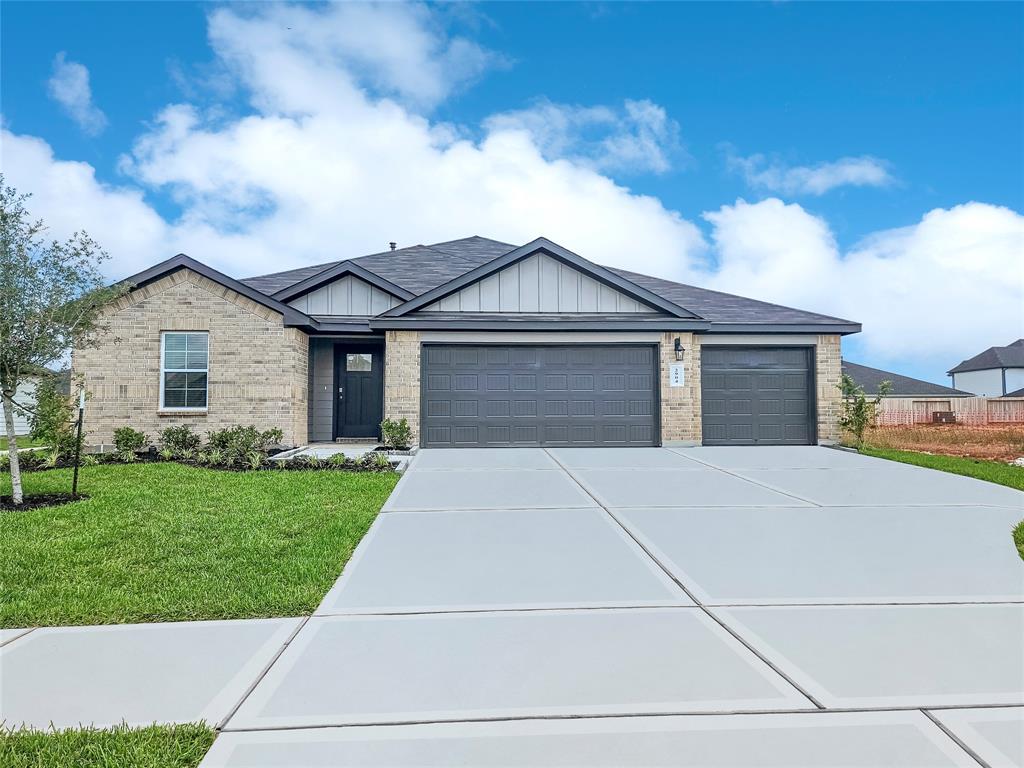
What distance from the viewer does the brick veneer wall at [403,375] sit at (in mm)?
12531

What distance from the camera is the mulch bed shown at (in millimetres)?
6414

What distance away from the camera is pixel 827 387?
13.3m

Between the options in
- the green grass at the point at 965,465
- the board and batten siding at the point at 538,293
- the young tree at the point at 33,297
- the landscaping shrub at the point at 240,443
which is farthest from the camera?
the board and batten siding at the point at 538,293

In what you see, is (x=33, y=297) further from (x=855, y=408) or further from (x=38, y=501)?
(x=855, y=408)

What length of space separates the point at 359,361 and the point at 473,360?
318cm

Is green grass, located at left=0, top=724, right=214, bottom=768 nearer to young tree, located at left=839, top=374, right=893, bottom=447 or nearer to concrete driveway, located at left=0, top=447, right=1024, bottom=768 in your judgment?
concrete driveway, located at left=0, top=447, right=1024, bottom=768

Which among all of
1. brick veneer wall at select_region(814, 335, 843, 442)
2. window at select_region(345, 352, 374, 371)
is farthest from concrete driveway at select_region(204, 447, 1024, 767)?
window at select_region(345, 352, 374, 371)

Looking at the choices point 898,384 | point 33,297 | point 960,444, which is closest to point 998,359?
point 898,384

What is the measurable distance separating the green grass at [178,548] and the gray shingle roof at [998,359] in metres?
50.8

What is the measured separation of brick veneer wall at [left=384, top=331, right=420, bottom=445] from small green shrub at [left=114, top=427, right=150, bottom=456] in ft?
15.4

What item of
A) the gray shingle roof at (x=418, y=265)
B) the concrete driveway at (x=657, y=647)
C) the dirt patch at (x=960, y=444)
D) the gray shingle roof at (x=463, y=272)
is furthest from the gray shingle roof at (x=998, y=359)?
the concrete driveway at (x=657, y=647)

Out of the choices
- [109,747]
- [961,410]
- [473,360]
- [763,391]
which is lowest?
[109,747]

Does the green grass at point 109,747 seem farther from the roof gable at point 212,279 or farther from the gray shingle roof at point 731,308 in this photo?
the gray shingle roof at point 731,308

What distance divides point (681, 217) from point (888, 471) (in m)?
16.5
